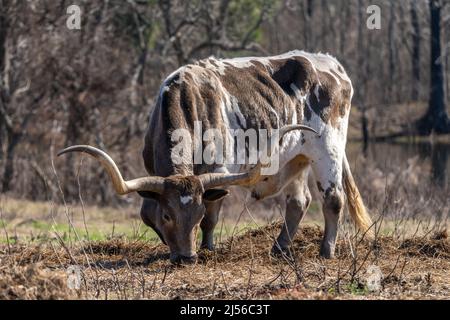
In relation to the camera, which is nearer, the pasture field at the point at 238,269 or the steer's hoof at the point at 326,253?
the pasture field at the point at 238,269

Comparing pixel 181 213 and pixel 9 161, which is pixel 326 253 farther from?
pixel 9 161

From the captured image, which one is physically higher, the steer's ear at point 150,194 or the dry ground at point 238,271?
the steer's ear at point 150,194

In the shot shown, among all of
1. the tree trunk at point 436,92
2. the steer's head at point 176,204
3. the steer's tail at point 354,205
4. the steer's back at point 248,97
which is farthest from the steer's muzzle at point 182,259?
the tree trunk at point 436,92

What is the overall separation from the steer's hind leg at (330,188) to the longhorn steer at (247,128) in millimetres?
12

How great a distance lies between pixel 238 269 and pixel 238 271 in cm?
11

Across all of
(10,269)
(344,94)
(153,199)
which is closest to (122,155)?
(344,94)

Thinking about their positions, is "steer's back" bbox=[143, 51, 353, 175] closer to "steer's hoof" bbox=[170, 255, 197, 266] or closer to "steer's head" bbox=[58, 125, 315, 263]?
"steer's head" bbox=[58, 125, 315, 263]

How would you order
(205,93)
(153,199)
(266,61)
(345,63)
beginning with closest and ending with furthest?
(153,199) → (205,93) → (266,61) → (345,63)

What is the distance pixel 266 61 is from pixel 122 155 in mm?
12565

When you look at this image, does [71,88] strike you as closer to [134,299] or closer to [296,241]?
[296,241]

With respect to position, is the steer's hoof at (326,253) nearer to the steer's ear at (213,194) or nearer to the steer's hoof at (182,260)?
the steer's ear at (213,194)

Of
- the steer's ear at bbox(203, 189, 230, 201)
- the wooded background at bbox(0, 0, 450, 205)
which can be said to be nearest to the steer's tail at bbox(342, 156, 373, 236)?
the steer's ear at bbox(203, 189, 230, 201)

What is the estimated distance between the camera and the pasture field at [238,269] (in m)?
7.46
